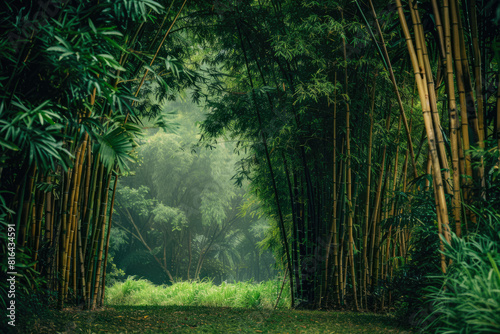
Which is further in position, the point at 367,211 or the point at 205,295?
the point at 205,295

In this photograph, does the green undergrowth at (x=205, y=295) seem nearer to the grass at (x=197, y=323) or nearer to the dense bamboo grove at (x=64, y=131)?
the grass at (x=197, y=323)

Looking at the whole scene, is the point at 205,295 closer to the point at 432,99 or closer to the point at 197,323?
the point at 197,323

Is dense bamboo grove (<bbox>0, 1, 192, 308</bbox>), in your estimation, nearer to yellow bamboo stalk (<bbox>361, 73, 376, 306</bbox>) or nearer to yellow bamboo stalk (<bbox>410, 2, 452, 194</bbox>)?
yellow bamboo stalk (<bbox>410, 2, 452, 194</bbox>)

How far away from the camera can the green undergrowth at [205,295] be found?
566 centimetres

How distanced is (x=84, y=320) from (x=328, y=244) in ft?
7.24

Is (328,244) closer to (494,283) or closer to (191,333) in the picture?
(191,333)

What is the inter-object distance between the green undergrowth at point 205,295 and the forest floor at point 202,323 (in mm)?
2330

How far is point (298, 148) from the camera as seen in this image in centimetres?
386

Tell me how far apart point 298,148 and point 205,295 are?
3834 millimetres

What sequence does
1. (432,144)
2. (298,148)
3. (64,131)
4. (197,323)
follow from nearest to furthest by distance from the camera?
(432,144), (64,131), (197,323), (298,148)

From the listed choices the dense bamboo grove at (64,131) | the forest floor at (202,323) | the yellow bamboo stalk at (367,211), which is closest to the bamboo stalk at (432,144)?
the forest floor at (202,323)

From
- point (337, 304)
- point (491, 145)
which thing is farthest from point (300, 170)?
point (491, 145)

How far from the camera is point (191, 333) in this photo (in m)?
2.13

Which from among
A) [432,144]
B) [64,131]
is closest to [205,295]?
[64,131]
